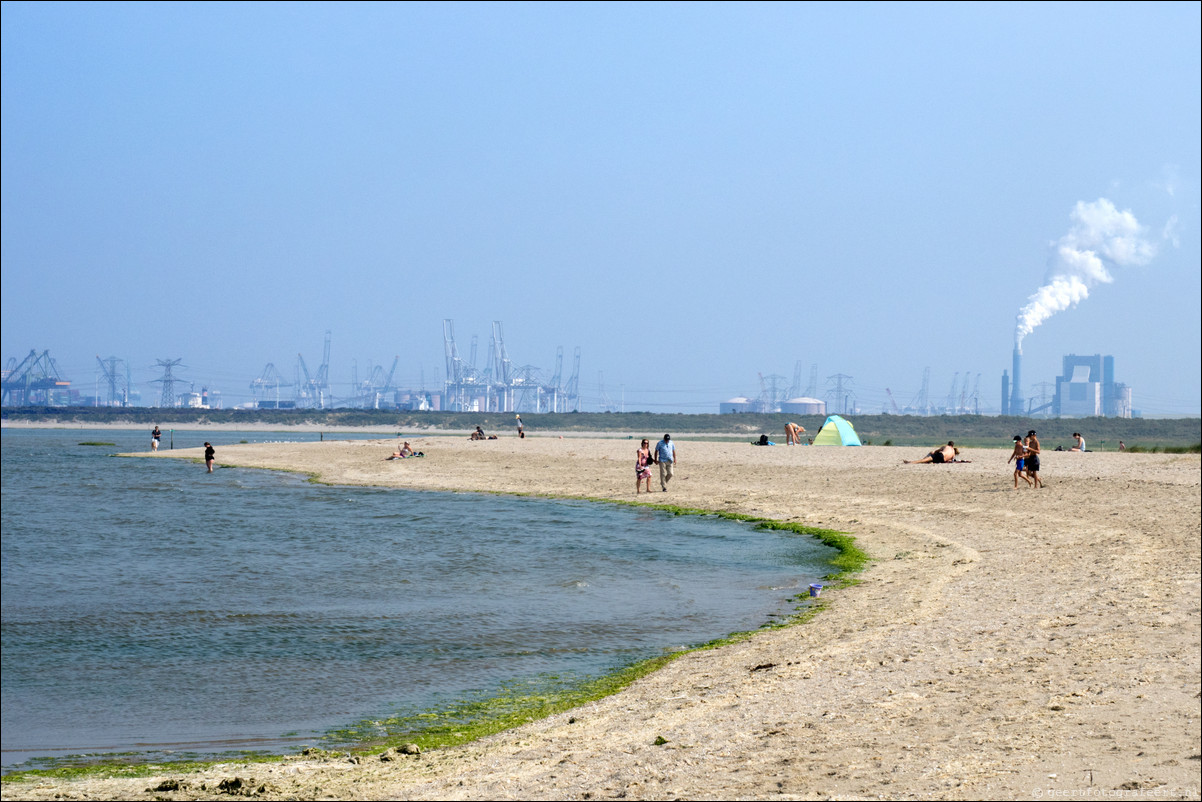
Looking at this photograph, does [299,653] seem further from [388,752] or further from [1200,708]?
[1200,708]

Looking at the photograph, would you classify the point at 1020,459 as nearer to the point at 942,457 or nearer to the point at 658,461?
the point at 942,457

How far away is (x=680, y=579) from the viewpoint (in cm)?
1894

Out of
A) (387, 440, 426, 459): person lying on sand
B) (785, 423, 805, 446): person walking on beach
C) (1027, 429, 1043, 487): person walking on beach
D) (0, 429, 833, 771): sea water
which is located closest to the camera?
(0, 429, 833, 771): sea water

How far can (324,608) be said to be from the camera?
16812 mm

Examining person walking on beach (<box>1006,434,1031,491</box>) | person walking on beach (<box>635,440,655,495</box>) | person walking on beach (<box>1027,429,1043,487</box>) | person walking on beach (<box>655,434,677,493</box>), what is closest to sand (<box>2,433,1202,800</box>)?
person walking on beach (<box>1027,429,1043,487</box>)

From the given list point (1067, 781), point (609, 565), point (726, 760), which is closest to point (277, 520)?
point (609, 565)

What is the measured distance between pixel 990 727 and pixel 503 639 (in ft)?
26.6

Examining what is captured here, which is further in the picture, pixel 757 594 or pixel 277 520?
pixel 277 520

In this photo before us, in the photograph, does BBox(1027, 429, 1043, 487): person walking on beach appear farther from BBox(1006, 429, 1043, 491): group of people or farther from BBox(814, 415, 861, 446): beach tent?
BBox(814, 415, 861, 446): beach tent

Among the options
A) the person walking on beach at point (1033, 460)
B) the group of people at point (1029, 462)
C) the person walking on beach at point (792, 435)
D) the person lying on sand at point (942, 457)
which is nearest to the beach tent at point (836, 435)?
the person walking on beach at point (792, 435)

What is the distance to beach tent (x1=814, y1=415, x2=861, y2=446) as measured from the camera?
160 ft

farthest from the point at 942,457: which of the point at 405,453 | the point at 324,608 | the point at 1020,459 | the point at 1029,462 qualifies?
the point at 405,453

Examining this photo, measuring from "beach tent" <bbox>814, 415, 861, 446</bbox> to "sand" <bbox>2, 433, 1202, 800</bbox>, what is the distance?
29.2 metres

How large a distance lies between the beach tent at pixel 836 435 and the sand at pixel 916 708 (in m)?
29.2
